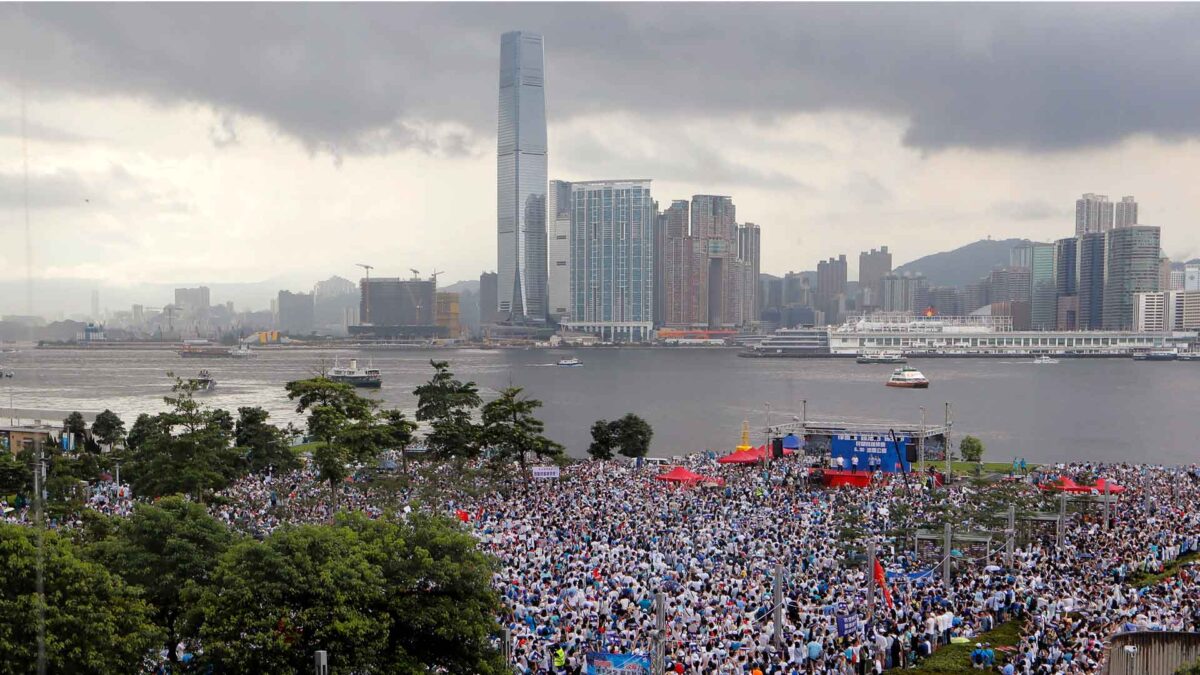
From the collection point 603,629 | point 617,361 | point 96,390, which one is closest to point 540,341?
point 617,361

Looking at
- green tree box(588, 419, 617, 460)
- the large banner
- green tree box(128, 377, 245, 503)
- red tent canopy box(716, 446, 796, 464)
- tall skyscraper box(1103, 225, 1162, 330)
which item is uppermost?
tall skyscraper box(1103, 225, 1162, 330)

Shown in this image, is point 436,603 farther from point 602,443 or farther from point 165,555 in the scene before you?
point 602,443

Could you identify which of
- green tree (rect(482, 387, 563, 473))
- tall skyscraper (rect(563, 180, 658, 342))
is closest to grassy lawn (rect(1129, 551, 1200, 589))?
green tree (rect(482, 387, 563, 473))

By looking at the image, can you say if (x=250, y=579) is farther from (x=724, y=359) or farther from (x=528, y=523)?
(x=724, y=359)

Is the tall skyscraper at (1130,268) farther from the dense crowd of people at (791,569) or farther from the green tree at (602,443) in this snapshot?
the dense crowd of people at (791,569)

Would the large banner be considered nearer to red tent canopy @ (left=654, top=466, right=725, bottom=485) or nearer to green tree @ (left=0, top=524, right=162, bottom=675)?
green tree @ (left=0, top=524, right=162, bottom=675)

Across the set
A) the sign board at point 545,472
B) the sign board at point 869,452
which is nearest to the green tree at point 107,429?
the sign board at point 545,472

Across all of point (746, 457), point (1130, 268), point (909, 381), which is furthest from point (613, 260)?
point (746, 457)
